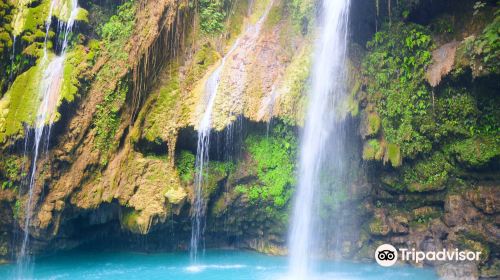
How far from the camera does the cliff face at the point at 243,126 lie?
10219 mm

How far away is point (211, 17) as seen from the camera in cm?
1236

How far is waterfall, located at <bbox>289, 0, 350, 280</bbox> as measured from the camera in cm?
1088

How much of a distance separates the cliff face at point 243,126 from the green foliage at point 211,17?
47 centimetres

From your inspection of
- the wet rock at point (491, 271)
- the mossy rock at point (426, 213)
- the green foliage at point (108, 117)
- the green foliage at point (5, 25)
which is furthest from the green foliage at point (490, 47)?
the green foliage at point (5, 25)

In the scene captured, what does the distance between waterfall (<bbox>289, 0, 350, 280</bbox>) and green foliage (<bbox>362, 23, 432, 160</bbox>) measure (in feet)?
2.88

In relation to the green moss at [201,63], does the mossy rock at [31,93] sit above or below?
below

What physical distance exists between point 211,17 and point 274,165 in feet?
15.4

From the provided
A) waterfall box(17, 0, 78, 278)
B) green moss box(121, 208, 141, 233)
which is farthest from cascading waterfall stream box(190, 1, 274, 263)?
waterfall box(17, 0, 78, 278)

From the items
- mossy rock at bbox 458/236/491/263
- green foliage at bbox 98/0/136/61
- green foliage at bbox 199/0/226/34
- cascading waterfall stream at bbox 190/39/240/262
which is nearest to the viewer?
mossy rock at bbox 458/236/491/263

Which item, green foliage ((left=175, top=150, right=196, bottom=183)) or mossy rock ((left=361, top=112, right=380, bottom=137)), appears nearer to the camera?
mossy rock ((left=361, top=112, right=380, bottom=137))

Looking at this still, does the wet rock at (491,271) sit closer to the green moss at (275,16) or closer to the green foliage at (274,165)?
the green foliage at (274,165)

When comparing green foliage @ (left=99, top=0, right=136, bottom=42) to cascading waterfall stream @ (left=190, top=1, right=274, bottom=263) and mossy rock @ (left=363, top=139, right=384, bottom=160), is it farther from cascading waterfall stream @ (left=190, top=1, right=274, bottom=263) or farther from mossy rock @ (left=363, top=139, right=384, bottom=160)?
mossy rock @ (left=363, top=139, right=384, bottom=160)

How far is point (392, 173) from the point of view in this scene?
1085cm

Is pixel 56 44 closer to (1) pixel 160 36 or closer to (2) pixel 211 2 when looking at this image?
(1) pixel 160 36
